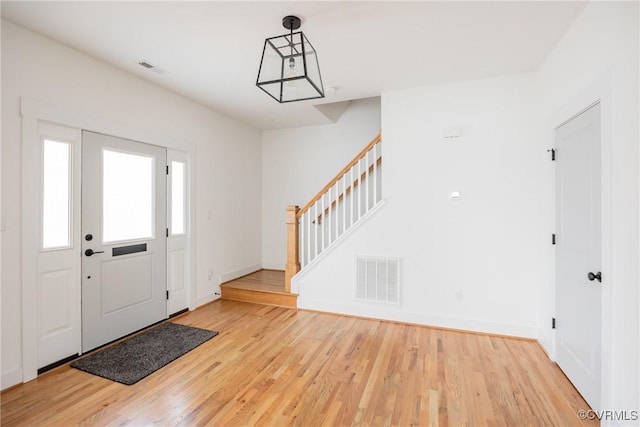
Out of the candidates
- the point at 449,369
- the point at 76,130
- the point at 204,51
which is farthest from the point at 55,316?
the point at 449,369

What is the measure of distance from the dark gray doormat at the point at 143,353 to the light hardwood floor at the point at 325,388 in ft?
0.33

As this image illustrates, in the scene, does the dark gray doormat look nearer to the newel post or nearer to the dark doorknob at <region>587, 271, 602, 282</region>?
the newel post

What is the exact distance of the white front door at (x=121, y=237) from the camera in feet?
9.70

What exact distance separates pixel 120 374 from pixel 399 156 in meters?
3.72

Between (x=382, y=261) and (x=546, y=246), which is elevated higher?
(x=546, y=246)

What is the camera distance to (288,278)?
4316 millimetres

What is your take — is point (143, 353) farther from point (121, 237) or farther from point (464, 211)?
point (464, 211)

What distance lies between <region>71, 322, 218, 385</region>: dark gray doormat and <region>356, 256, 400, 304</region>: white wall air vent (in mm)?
1934

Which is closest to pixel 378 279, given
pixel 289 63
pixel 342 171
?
pixel 342 171

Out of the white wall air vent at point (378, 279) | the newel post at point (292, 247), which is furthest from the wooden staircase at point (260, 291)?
the white wall air vent at point (378, 279)

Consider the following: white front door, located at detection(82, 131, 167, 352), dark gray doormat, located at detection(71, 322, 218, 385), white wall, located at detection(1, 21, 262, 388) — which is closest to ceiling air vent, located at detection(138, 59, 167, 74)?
white wall, located at detection(1, 21, 262, 388)

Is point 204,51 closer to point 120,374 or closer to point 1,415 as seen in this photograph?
point 120,374

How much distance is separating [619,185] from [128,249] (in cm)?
436

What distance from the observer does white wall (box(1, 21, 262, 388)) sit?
236cm
